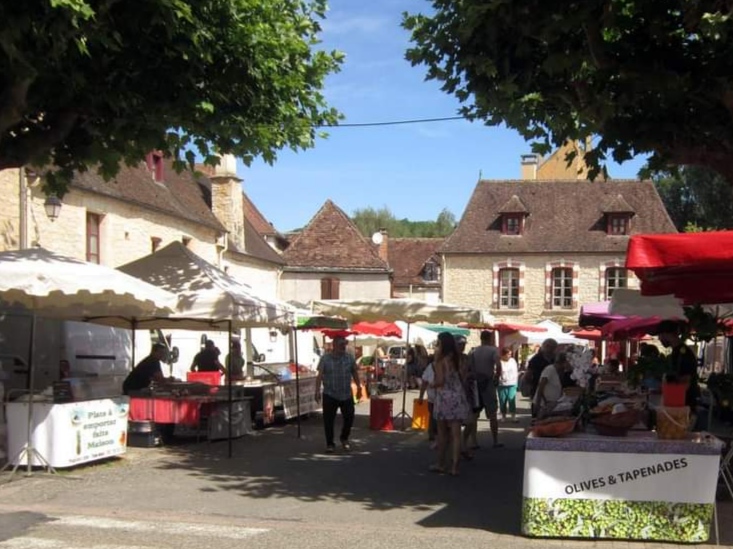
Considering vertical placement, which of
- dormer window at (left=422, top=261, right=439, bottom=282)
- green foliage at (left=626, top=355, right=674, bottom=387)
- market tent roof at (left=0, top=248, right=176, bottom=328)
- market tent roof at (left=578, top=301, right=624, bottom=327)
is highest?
dormer window at (left=422, top=261, right=439, bottom=282)

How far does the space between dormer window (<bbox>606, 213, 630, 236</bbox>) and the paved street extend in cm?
3170

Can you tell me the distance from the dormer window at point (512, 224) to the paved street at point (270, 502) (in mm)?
31273

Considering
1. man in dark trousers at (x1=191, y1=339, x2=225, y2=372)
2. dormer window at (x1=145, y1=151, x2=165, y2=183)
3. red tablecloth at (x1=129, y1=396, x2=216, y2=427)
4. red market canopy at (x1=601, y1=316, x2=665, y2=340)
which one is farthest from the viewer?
dormer window at (x1=145, y1=151, x2=165, y2=183)

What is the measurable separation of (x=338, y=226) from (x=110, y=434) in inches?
1423

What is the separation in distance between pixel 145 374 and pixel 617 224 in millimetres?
33195

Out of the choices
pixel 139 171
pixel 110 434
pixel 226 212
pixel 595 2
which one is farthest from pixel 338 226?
pixel 595 2

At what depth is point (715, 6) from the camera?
7.20 meters

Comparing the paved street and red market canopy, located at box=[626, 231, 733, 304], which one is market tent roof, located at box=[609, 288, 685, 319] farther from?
red market canopy, located at box=[626, 231, 733, 304]

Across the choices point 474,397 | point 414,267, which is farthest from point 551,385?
point 414,267

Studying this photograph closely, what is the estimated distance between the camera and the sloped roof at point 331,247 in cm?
4516

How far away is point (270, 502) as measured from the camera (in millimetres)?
8727

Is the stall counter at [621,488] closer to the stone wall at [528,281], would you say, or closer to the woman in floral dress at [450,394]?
the woman in floral dress at [450,394]

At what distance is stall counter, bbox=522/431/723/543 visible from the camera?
6.92 metres

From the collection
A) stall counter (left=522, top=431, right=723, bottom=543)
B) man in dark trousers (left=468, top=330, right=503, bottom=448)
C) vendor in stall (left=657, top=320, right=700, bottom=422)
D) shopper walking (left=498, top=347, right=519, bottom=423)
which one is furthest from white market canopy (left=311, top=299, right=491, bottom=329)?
stall counter (left=522, top=431, right=723, bottom=543)
